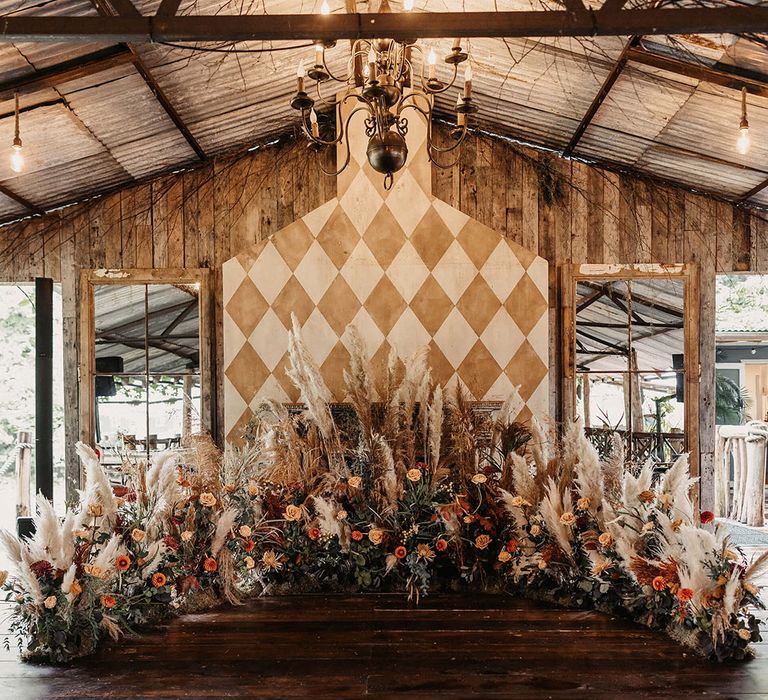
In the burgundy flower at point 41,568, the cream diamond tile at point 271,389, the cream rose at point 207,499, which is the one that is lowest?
the burgundy flower at point 41,568

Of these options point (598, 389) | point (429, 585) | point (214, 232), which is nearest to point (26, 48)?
point (214, 232)

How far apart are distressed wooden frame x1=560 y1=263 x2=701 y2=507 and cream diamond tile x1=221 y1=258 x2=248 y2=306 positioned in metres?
2.23

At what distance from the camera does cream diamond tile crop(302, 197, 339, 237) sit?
4875 millimetres

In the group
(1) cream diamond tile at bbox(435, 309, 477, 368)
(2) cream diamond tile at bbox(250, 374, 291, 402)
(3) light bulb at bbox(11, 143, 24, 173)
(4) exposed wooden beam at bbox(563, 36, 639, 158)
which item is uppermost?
(4) exposed wooden beam at bbox(563, 36, 639, 158)

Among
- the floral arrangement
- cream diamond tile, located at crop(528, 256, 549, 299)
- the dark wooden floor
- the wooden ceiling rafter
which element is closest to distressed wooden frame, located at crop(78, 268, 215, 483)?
the wooden ceiling rafter

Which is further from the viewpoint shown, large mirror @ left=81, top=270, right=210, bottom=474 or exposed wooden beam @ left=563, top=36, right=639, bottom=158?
large mirror @ left=81, top=270, right=210, bottom=474

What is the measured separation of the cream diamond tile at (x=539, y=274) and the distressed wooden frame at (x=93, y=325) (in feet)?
7.35

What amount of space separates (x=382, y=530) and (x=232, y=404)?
204 centimetres

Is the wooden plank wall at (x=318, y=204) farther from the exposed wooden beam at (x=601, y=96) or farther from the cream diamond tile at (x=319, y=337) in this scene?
the cream diamond tile at (x=319, y=337)

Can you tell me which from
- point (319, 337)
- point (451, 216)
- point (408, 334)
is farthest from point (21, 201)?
point (451, 216)

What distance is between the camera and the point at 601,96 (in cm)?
408

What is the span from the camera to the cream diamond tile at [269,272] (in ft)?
16.0

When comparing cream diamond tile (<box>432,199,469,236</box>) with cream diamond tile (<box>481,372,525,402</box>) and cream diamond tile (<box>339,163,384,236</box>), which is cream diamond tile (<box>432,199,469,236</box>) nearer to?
cream diamond tile (<box>339,163,384,236</box>)

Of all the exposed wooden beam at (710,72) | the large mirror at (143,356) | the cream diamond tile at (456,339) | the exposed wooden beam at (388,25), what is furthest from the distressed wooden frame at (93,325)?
the exposed wooden beam at (710,72)
